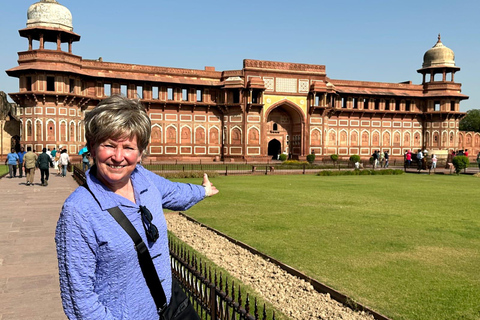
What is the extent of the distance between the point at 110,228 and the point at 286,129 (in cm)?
3675

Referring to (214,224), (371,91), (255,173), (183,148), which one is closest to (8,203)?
(214,224)

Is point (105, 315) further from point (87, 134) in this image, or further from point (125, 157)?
point (87, 134)

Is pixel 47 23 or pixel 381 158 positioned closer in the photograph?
pixel 47 23

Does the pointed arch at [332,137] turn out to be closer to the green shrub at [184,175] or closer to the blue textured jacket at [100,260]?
the green shrub at [184,175]

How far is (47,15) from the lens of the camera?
92.5ft

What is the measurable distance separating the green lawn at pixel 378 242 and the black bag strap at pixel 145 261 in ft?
9.30

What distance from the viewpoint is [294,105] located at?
35375mm

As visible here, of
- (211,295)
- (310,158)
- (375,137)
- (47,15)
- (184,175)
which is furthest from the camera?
(375,137)

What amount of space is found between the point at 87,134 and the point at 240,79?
1273 inches

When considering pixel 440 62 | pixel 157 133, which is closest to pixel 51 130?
pixel 157 133

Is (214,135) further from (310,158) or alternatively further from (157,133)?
(310,158)

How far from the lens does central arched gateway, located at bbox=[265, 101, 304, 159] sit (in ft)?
119

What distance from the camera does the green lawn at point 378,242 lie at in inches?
168

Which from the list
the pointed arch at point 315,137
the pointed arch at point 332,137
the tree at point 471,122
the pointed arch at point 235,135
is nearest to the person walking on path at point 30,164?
the pointed arch at point 235,135
